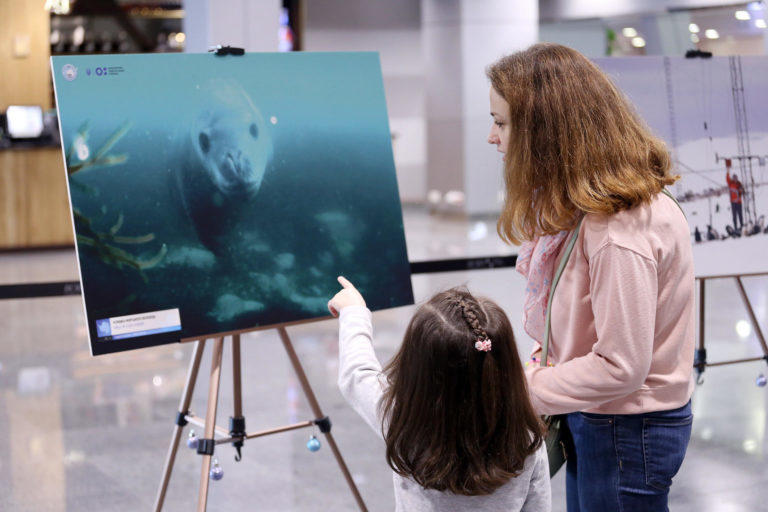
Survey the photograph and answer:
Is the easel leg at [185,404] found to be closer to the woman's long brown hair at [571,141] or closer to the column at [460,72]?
the woman's long brown hair at [571,141]

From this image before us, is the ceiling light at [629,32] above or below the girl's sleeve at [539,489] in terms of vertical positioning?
above

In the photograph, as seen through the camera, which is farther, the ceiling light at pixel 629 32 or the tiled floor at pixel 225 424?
the ceiling light at pixel 629 32

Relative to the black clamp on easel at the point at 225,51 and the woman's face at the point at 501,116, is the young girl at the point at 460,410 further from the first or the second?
the black clamp on easel at the point at 225,51

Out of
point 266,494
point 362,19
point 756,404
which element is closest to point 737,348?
point 756,404

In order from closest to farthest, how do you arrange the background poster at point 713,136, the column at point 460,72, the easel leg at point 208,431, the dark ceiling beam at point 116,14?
1. the easel leg at point 208,431
2. the background poster at point 713,136
3. the column at point 460,72
4. the dark ceiling beam at point 116,14

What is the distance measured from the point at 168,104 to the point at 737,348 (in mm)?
3661

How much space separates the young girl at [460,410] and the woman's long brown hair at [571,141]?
247 mm

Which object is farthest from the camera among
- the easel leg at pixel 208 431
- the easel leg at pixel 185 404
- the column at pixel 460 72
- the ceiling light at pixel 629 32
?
the column at pixel 460 72

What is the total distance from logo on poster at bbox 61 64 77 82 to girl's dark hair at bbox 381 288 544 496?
1.22 m

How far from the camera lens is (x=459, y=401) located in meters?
1.34

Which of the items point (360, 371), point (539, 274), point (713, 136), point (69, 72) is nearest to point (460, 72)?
point (713, 136)

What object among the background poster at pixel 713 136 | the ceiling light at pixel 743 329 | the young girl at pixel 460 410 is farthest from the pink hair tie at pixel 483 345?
the ceiling light at pixel 743 329

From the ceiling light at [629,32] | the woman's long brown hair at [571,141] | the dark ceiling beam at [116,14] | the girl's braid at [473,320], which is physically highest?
the dark ceiling beam at [116,14]

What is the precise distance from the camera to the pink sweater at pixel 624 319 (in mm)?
1411
